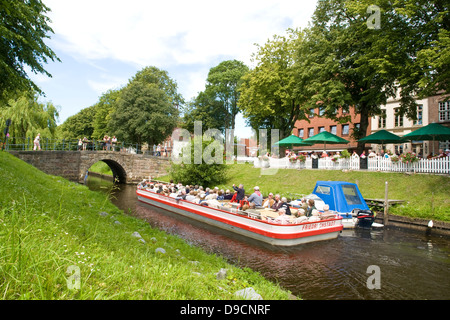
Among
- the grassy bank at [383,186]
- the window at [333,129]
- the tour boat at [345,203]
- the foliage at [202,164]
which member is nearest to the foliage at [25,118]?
the foliage at [202,164]

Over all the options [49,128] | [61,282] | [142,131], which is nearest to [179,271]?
[61,282]

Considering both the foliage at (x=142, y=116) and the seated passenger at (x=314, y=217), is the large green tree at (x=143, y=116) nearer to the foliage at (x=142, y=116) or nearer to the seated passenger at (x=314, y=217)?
the foliage at (x=142, y=116)

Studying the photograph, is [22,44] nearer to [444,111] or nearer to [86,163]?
[86,163]

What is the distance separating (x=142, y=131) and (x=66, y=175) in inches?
519

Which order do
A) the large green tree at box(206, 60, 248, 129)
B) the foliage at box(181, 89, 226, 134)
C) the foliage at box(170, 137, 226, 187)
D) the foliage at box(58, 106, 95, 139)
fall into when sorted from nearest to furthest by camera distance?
the foliage at box(170, 137, 226, 187) → the large green tree at box(206, 60, 248, 129) → the foliage at box(181, 89, 226, 134) → the foliage at box(58, 106, 95, 139)

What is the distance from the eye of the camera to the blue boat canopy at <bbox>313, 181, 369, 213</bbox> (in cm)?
1403

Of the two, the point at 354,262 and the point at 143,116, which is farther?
the point at 143,116

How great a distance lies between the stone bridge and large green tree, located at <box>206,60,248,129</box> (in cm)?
1743

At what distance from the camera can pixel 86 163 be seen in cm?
3089

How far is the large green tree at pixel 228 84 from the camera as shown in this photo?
4834 cm

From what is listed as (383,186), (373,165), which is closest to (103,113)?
(373,165)

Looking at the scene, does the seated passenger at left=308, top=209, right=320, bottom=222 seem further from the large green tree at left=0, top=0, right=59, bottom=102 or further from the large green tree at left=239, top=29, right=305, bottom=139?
the large green tree at left=239, top=29, right=305, bottom=139

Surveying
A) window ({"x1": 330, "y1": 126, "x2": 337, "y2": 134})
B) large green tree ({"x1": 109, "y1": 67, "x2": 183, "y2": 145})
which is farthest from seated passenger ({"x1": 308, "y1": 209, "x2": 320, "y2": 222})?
window ({"x1": 330, "y1": 126, "x2": 337, "y2": 134})

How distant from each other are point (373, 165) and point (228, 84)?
111ft
